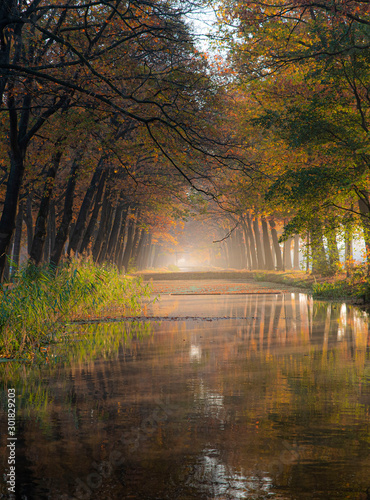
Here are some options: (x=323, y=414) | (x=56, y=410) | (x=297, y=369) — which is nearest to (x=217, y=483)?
(x=323, y=414)

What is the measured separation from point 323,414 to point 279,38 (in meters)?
20.2

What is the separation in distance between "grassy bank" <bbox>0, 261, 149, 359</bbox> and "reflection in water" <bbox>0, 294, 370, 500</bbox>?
2.62ft

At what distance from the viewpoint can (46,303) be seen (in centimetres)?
1238

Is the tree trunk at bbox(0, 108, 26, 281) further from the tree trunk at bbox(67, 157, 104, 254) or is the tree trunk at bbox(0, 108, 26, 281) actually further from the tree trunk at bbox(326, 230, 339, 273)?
the tree trunk at bbox(326, 230, 339, 273)

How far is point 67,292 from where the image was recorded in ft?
46.2

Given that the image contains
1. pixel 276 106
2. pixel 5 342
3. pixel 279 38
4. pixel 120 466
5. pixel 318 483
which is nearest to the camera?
pixel 318 483

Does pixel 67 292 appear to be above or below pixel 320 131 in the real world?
below

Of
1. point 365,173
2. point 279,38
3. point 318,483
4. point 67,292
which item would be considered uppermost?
point 279,38

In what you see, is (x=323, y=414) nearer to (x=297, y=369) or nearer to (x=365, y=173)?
(x=297, y=369)

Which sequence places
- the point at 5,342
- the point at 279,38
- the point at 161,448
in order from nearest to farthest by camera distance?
the point at 161,448 < the point at 5,342 < the point at 279,38

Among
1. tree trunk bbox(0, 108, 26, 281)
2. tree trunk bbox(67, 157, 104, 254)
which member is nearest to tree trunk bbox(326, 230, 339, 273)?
tree trunk bbox(67, 157, 104, 254)

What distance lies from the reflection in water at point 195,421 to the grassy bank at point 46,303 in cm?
80

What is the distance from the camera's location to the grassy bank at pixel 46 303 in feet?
35.3

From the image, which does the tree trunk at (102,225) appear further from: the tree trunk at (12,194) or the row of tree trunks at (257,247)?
the tree trunk at (12,194)
